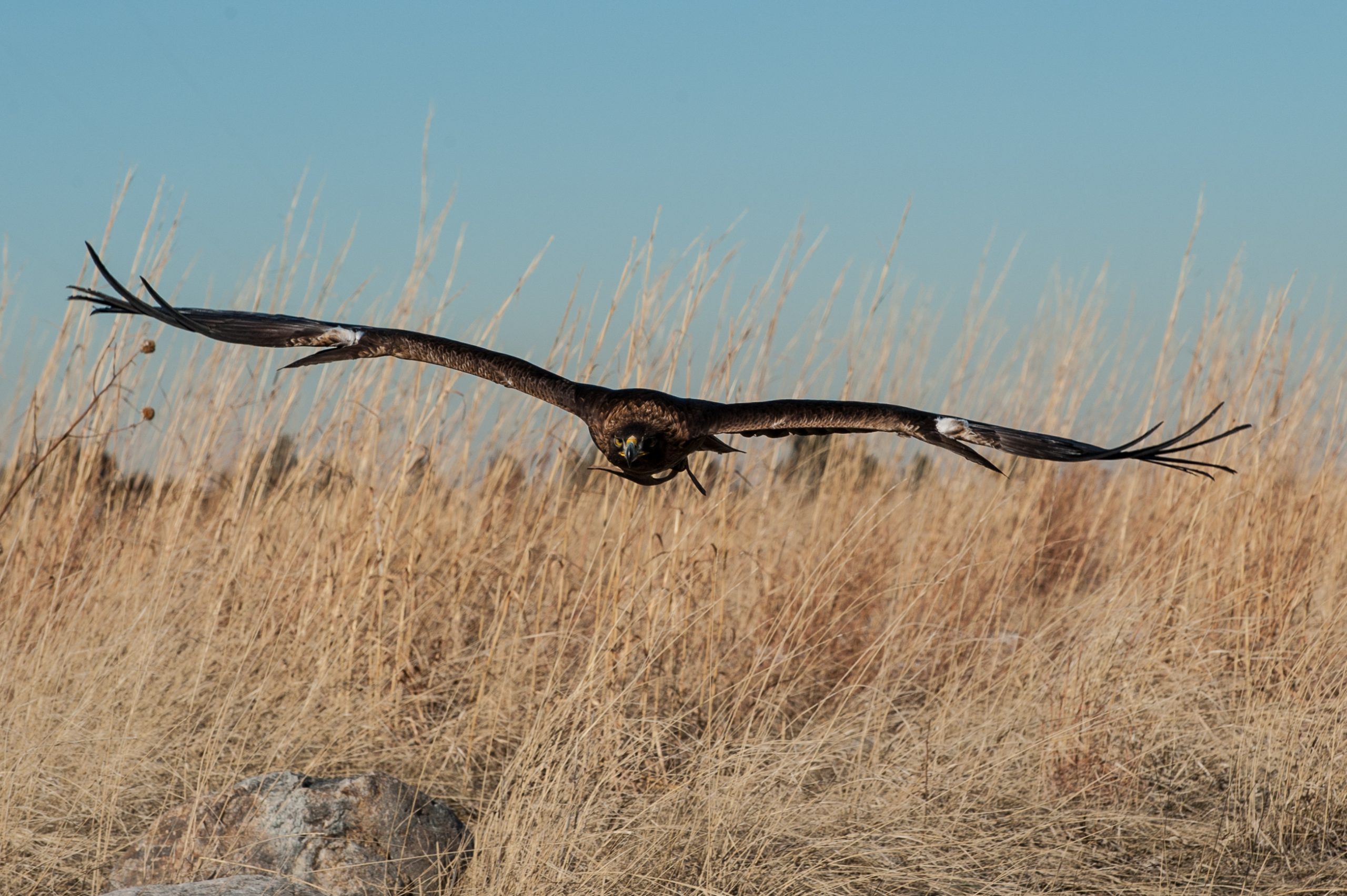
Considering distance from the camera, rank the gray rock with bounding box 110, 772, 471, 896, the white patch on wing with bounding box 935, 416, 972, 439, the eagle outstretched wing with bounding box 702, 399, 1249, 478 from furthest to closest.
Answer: the gray rock with bounding box 110, 772, 471, 896, the white patch on wing with bounding box 935, 416, 972, 439, the eagle outstretched wing with bounding box 702, 399, 1249, 478

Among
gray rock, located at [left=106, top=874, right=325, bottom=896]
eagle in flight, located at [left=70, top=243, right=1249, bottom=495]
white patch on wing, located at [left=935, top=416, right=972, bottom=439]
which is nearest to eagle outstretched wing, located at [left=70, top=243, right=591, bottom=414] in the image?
eagle in flight, located at [left=70, top=243, right=1249, bottom=495]

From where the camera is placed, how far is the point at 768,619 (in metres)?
3.81

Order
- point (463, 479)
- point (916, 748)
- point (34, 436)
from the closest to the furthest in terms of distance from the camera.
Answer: point (916, 748) < point (463, 479) < point (34, 436)

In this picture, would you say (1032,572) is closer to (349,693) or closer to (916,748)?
(916,748)

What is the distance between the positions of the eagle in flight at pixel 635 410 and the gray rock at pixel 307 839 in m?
0.97

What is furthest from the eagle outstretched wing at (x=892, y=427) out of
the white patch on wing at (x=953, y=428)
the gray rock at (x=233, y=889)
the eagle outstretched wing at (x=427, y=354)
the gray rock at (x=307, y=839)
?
the gray rock at (x=233, y=889)

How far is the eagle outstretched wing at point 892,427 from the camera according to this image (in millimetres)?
2357

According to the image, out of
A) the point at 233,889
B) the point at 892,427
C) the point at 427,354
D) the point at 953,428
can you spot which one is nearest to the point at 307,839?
the point at 233,889

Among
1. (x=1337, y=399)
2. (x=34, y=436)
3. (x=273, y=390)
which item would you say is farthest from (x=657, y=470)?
(x=1337, y=399)

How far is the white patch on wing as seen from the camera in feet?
8.14

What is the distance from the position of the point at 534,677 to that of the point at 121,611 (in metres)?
1.56

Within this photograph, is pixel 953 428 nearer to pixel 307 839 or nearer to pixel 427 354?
pixel 427 354

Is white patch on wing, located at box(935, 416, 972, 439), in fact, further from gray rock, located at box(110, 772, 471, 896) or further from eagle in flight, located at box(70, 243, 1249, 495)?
gray rock, located at box(110, 772, 471, 896)

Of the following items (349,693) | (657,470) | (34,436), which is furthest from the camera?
(34,436)
